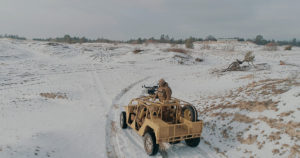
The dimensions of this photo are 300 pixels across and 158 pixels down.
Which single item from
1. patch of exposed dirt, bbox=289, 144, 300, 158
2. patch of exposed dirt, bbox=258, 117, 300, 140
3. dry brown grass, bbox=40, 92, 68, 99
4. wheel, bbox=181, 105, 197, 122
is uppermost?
wheel, bbox=181, 105, 197, 122

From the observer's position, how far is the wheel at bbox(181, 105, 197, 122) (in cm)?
811

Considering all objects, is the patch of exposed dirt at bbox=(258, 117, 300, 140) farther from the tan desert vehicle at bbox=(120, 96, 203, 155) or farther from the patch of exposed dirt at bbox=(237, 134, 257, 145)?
the tan desert vehicle at bbox=(120, 96, 203, 155)

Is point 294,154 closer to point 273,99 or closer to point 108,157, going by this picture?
point 273,99

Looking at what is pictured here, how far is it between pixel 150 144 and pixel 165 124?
0.97 meters

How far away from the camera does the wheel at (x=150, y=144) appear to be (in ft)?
24.9

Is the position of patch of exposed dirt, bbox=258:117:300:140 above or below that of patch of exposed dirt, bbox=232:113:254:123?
above

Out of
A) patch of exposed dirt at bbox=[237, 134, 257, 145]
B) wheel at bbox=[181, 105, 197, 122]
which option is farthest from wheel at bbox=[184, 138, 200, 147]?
patch of exposed dirt at bbox=[237, 134, 257, 145]

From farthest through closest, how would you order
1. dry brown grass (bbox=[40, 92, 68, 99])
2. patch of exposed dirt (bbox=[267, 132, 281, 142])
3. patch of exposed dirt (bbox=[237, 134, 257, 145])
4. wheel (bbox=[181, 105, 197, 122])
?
dry brown grass (bbox=[40, 92, 68, 99])
patch of exposed dirt (bbox=[237, 134, 257, 145])
wheel (bbox=[181, 105, 197, 122])
patch of exposed dirt (bbox=[267, 132, 281, 142])

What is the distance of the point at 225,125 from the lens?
1013 cm

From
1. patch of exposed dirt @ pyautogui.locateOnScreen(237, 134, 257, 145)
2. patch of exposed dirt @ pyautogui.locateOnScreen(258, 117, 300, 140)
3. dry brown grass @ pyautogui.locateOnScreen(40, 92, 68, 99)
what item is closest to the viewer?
patch of exposed dirt @ pyautogui.locateOnScreen(258, 117, 300, 140)

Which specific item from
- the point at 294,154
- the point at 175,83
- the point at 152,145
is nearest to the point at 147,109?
the point at 152,145

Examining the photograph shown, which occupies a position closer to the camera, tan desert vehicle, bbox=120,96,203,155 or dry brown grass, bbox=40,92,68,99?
tan desert vehicle, bbox=120,96,203,155

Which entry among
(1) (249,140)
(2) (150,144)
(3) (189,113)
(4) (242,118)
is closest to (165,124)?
(2) (150,144)

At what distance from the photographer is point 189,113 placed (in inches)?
334
